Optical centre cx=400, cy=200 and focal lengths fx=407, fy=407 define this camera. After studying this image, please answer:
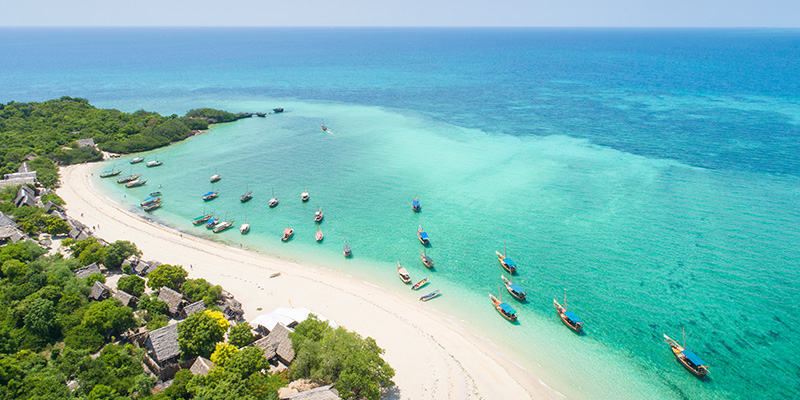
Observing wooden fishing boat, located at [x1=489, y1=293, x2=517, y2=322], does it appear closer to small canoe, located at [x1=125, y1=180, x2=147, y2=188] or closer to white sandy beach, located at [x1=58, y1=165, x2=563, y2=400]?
white sandy beach, located at [x1=58, y1=165, x2=563, y2=400]

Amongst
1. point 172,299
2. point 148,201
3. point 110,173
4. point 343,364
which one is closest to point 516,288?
point 343,364

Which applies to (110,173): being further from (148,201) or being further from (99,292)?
(99,292)

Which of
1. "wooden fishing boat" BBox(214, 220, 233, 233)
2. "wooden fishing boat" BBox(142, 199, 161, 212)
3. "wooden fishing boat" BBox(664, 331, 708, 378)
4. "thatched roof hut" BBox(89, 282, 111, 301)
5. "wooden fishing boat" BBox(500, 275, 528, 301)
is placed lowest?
"wooden fishing boat" BBox(664, 331, 708, 378)

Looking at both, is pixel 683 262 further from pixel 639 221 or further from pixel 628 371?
pixel 628 371

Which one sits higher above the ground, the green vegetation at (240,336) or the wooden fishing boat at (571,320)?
the green vegetation at (240,336)

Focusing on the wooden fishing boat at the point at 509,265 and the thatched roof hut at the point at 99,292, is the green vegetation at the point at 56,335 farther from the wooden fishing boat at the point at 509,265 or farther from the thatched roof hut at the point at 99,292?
the wooden fishing boat at the point at 509,265

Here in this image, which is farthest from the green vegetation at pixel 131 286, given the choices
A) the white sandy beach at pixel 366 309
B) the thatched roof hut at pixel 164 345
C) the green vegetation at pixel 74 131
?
the green vegetation at pixel 74 131

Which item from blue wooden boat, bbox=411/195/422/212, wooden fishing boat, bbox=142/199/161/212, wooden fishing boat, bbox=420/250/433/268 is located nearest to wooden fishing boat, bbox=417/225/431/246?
wooden fishing boat, bbox=420/250/433/268

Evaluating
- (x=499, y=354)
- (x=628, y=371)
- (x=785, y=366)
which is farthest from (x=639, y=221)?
(x=499, y=354)
